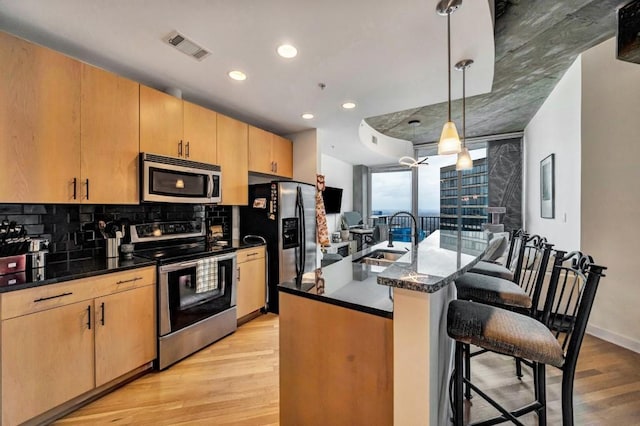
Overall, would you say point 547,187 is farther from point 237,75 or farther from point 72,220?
point 72,220

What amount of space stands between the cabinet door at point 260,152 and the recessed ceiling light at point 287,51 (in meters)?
1.47

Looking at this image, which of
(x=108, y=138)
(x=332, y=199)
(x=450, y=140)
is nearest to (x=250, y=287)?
(x=108, y=138)

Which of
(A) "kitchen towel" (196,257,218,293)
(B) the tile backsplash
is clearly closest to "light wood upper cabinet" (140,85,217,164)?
(B) the tile backsplash

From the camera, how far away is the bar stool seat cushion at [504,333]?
1.07m

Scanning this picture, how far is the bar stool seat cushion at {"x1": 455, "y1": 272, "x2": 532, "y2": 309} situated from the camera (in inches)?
64.3

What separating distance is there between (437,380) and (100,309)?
2.13m

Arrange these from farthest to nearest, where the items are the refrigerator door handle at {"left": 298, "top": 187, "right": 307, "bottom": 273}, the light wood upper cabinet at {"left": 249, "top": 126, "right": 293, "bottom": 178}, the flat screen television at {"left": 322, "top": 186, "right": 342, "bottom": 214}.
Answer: the flat screen television at {"left": 322, "top": 186, "right": 342, "bottom": 214}
the refrigerator door handle at {"left": 298, "top": 187, "right": 307, "bottom": 273}
the light wood upper cabinet at {"left": 249, "top": 126, "right": 293, "bottom": 178}

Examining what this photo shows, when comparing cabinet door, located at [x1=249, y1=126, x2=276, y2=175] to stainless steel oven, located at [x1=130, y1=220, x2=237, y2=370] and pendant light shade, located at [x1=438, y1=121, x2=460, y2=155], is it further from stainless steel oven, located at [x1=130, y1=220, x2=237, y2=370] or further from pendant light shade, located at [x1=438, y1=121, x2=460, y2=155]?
pendant light shade, located at [x1=438, y1=121, x2=460, y2=155]

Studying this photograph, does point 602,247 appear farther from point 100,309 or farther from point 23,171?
point 23,171

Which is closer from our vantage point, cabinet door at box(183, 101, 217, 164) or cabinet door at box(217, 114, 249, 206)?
cabinet door at box(183, 101, 217, 164)

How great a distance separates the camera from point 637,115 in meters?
2.46

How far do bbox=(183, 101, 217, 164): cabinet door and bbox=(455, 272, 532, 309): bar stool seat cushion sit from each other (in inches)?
104

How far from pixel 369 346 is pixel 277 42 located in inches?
77.2

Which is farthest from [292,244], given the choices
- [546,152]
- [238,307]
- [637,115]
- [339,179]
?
[546,152]
